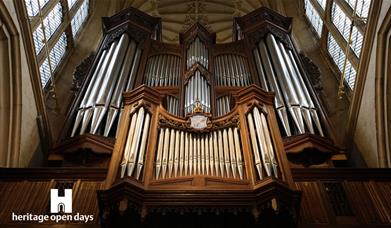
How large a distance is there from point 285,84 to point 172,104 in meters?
2.27

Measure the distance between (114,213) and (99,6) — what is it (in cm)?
1013

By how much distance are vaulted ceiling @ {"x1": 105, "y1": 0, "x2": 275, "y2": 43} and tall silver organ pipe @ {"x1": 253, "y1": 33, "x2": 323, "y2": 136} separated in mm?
4383

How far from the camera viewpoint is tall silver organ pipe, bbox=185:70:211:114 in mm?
9309

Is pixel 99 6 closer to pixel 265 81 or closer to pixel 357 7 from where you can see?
pixel 265 81

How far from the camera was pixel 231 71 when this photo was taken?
38.0ft

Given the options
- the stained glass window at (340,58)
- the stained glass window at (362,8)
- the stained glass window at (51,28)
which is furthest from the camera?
the stained glass window at (340,58)

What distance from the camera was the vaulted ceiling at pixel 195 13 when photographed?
1669 centimetres

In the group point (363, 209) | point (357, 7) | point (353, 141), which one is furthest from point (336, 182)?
A: point (357, 7)

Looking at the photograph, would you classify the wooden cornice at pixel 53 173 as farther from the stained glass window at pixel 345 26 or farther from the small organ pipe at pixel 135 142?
the stained glass window at pixel 345 26

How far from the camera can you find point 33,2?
10.3 m

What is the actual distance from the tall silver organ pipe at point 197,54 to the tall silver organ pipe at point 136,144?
157 inches

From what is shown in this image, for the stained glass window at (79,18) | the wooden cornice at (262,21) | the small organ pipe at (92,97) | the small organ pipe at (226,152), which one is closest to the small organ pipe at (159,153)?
the small organ pipe at (226,152)

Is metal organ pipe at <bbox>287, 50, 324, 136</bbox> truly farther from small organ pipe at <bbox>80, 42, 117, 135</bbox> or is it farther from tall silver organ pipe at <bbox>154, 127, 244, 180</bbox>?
small organ pipe at <bbox>80, 42, 117, 135</bbox>

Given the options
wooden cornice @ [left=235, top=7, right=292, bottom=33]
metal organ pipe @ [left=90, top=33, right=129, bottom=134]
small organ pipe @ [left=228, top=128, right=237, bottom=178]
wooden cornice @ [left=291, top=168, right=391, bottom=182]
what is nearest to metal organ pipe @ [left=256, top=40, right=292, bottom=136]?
wooden cornice @ [left=235, top=7, right=292, bottom=33]
